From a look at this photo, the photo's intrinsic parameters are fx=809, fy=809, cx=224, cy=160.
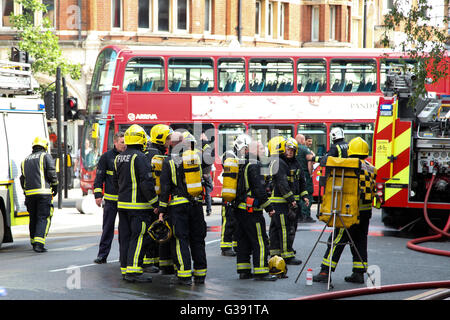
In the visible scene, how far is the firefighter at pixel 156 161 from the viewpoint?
32.5 ft

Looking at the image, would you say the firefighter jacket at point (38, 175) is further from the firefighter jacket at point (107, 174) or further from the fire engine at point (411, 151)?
the fire engine at point (411, 151)

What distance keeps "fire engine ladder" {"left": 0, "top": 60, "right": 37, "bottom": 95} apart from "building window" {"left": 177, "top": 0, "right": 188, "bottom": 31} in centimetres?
A: 2409

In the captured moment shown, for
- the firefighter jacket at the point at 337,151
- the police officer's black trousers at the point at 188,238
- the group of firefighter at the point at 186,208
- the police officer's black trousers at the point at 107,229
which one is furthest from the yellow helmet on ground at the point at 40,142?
the firefighter jacket at the point at 337,151

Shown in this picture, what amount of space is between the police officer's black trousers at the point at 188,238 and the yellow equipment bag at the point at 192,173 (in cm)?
21

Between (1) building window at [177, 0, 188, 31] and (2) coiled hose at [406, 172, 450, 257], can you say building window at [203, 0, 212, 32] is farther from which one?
(2) coiled hose at [406, 172, 450, 257]

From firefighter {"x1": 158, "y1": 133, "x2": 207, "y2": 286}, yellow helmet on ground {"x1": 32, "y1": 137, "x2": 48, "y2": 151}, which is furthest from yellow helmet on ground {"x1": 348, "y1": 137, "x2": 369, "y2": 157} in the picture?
yellow helmet on ground {"x1": 32, "y1": 137, "x2": 48, "y2": 151}

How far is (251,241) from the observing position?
31.8 feet

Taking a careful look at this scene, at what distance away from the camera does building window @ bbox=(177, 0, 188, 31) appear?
123 feet

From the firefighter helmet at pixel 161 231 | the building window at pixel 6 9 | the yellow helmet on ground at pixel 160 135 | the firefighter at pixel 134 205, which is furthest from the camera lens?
the building window at pixel 6 9

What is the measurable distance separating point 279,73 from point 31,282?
12.8m

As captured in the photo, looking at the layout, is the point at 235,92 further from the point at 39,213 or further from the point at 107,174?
the point at 107,174

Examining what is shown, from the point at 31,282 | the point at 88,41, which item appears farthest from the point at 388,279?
the point at 88,41

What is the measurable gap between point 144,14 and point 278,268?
1126 inches

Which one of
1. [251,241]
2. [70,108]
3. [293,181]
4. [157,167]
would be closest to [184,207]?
[157,167]
